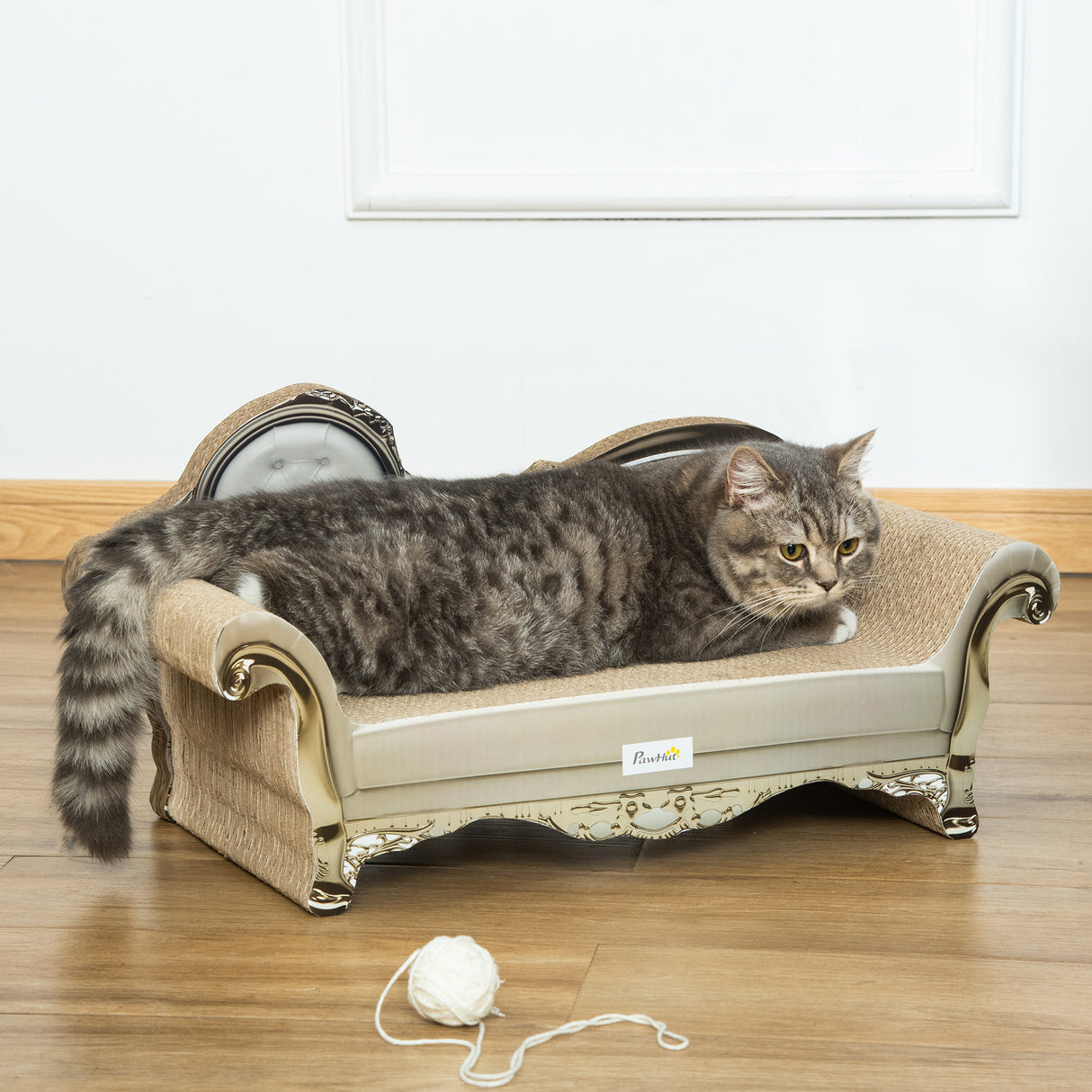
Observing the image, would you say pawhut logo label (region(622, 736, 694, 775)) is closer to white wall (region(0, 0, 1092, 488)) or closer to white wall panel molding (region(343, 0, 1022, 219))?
white wall (region(0, 0, 1092, 488))

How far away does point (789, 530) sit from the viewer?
1801 mm

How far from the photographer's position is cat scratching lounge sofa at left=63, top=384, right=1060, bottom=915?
4.88 feet

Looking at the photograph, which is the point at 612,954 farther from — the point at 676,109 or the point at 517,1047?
the point at 676,109

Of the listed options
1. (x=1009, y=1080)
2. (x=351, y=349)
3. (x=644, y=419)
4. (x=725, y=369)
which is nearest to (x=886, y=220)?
(x=725, y=369)

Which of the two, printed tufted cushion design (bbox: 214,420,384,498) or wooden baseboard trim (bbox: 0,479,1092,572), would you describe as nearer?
printed tufted cushion design (bbox: 214,420,384,498)

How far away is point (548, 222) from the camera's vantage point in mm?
3336

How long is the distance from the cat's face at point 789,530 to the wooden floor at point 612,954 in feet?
1.17

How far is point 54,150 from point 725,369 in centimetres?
200

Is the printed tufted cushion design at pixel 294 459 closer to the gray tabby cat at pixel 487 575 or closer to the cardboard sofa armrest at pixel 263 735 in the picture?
the gray tabby cat at pixel 487 575

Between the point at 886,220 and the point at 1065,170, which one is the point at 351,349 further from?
the point at 1065,170

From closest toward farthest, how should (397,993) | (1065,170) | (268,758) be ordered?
(397,993), (268,758), (1065,170)

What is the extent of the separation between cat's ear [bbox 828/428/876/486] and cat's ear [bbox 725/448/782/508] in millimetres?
135

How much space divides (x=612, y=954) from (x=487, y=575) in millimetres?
565

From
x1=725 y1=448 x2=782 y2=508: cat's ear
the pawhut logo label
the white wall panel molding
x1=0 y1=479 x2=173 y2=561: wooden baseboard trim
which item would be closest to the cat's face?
x1=725 y1=448 x2=782 y2=508: cat's ear
